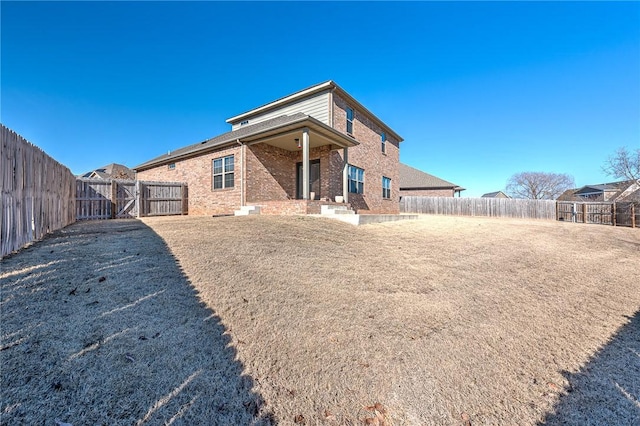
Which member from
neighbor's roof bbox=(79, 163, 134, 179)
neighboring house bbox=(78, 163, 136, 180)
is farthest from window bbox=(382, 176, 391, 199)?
neighbor's roof bbox=(79, 163, 134, 179)

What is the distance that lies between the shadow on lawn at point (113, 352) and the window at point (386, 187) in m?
16.0

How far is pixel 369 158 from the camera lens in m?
16.3

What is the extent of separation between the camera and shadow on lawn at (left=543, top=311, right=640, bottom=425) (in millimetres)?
2053

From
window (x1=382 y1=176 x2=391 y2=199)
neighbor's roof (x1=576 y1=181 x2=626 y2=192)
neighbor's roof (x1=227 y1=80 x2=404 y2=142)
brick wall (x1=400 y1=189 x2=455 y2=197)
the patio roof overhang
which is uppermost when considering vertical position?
neighbor's roof (x1=227 y1=80 x2=404 y2=142)

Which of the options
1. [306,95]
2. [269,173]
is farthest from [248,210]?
[306,95]

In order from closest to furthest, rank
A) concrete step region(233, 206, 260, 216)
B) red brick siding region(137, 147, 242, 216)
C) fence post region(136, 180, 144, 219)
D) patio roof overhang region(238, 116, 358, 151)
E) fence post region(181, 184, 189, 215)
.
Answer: patio roof overhang region(238, 116, 358, 151), concrete step region(233, 206, 260, 216), red brick siding region(137, 147, 242, 216), fence post region(136, 180, 144, 219), fence post region(181, 184, 189, 215)

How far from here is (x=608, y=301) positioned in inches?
168

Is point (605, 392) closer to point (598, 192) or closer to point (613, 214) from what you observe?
point (613, 214)

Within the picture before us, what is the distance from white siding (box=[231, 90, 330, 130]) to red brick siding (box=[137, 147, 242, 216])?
4135mm

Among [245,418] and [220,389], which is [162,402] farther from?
[245,418]

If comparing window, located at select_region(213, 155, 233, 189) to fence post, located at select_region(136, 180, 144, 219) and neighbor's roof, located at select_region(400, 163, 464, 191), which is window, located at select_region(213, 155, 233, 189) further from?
neighbor's roof, located at select_region(400, 163, 464, 191)

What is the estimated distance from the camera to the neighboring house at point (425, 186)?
105 ft

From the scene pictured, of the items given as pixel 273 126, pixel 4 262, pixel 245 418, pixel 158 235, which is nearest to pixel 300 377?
pixel 245 418

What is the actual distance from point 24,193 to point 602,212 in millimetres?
27192
